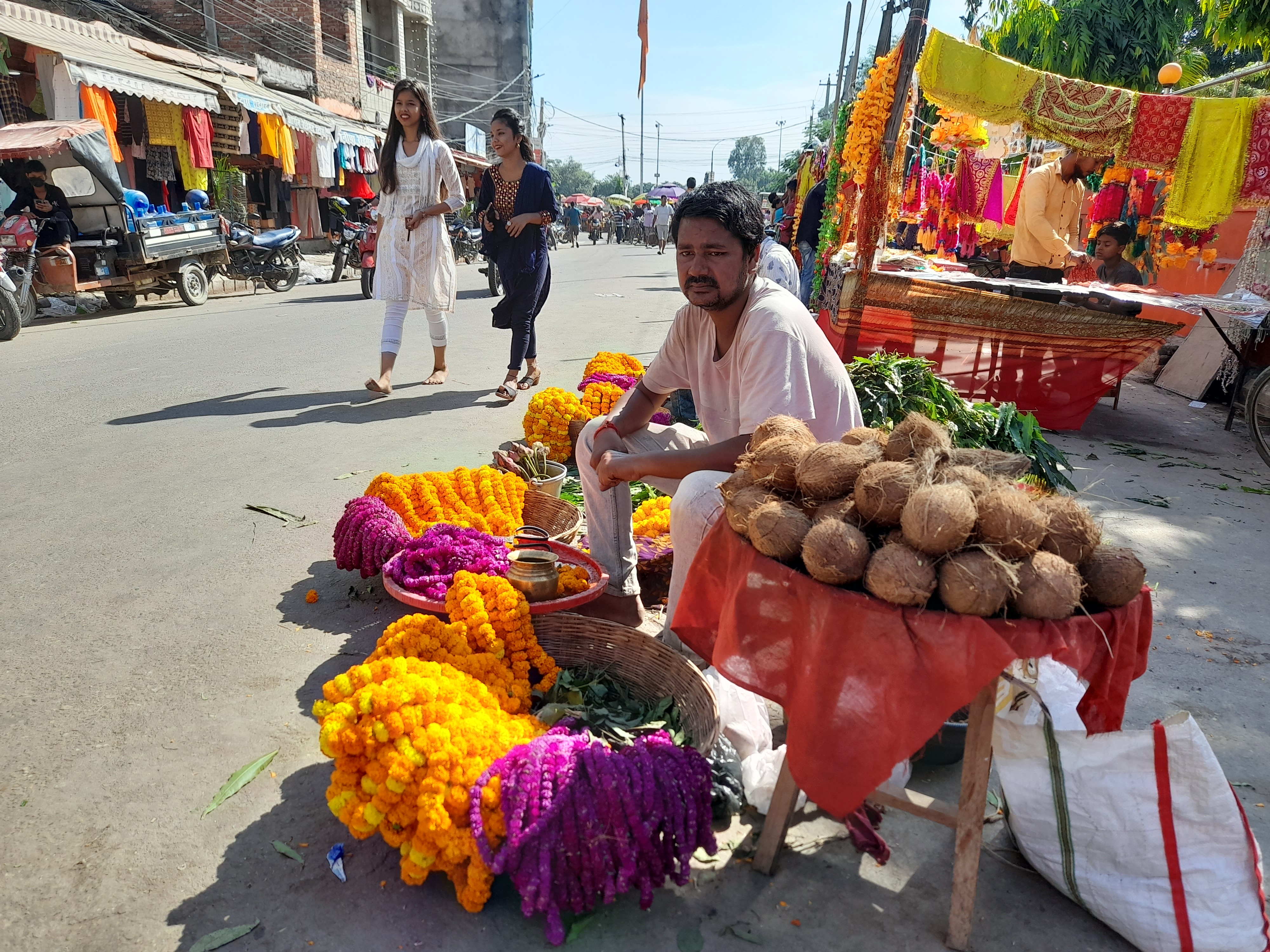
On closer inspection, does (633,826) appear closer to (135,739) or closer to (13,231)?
(135,739)

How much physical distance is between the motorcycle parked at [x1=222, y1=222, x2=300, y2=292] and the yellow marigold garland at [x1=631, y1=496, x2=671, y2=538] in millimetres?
12100

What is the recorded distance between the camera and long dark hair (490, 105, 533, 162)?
19.9ft

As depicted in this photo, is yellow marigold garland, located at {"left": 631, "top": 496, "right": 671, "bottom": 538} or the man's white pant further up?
the man's white pant

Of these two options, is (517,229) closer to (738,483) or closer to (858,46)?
(738,483)

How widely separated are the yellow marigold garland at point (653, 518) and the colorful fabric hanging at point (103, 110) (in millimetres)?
11265

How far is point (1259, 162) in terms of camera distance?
22.9ft

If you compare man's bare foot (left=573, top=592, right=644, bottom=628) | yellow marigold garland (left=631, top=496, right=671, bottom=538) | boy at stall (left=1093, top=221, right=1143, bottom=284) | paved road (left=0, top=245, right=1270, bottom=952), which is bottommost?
paved road (left=0, top=245, right=1270, bottom=952)

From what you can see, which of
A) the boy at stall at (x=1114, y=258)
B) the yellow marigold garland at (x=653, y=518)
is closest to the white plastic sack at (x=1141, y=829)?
the yellow marigold garland at (x=653, y=518)

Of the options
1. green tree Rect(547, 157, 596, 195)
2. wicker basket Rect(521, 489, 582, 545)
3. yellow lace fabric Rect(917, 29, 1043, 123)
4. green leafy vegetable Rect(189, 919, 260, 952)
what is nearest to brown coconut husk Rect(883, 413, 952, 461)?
green leafy vegetable Rect(189, 919, 260, 952)

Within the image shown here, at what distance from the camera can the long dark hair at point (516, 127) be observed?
6.06 metres

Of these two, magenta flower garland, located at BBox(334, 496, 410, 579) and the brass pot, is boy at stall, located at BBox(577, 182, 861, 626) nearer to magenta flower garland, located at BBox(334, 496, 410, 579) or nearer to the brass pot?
the brass pot

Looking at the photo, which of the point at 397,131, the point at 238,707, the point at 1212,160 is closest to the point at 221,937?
the point at 238,707

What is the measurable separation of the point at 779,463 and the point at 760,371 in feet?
2.16

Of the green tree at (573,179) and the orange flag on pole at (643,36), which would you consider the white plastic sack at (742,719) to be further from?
the green tree at (573,179)
